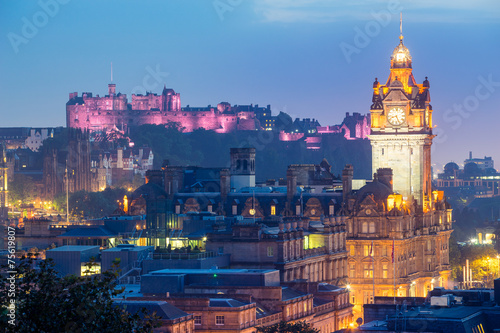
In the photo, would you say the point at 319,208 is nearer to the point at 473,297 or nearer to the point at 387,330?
the point at 473,297

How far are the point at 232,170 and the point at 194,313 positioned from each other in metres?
83.6

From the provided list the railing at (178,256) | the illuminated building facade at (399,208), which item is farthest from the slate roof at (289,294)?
the illuminated building facade at (399,208)

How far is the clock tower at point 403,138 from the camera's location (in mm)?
182250

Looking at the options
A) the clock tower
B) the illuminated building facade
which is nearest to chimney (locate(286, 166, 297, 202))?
the illuminated building facade

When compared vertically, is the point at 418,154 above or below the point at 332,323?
above

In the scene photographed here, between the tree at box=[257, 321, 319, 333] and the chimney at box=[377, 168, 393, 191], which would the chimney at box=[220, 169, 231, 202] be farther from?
the tree at box=[257, 321, 319, 333]

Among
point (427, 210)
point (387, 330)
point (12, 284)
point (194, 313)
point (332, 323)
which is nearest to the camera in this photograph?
point (12, 284)

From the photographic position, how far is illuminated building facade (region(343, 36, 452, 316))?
166625 mm

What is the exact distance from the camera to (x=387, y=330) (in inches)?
3514

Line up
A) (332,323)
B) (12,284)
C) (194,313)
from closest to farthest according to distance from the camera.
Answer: (12,284) → (194,313) → (332,323)

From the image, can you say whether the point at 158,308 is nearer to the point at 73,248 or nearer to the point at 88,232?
the point at 73,248

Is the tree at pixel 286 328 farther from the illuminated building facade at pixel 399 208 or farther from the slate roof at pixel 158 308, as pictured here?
the illuminated building facade at pixel 399 208

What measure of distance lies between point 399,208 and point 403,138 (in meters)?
13.7

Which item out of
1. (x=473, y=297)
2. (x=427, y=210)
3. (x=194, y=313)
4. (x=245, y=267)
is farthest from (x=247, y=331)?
(x=427, y=210)
